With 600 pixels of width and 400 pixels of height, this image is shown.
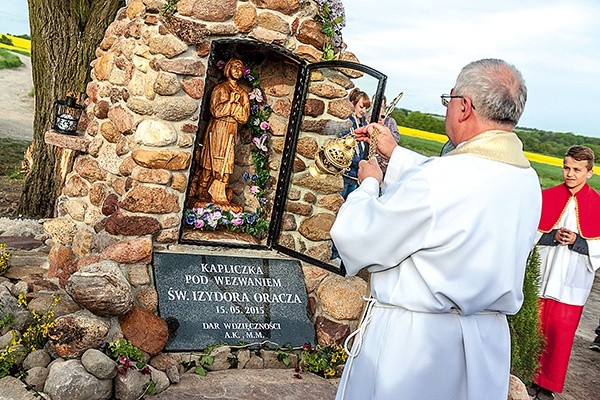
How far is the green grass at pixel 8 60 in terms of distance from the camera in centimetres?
2519

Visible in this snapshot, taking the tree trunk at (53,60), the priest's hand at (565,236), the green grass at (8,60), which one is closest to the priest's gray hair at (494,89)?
the priest's hand at (565,236)

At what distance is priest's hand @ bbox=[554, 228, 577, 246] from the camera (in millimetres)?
5410

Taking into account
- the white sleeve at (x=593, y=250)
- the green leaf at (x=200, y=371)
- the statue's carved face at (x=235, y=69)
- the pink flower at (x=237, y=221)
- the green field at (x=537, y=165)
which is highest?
the statue's carved face at (x=235, y=69)

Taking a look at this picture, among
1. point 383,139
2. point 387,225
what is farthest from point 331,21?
point 387,225

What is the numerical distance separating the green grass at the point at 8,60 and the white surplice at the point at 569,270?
24139 mm

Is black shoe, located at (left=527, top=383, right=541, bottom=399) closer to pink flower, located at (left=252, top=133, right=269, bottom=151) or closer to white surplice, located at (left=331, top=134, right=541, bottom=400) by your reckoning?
white surplice, located at (left=331, top=134, right=541, bottom=400)

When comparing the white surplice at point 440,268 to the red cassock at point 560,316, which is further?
the red cassock at point 560,316

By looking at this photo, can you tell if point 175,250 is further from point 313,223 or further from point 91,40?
point 91,40

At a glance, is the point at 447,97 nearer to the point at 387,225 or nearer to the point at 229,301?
the point at 387,225

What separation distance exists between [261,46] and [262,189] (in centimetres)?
139

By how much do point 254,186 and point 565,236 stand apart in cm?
274

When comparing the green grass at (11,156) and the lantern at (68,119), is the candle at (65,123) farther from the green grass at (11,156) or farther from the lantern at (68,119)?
the green grass at (11,156)

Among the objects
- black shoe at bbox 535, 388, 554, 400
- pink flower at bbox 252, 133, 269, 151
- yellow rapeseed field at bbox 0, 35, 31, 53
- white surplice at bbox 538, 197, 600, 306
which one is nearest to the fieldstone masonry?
pink flower at bbox 252, 133, 269, 151

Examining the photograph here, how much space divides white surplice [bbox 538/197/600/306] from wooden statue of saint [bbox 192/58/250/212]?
2.73 metres
